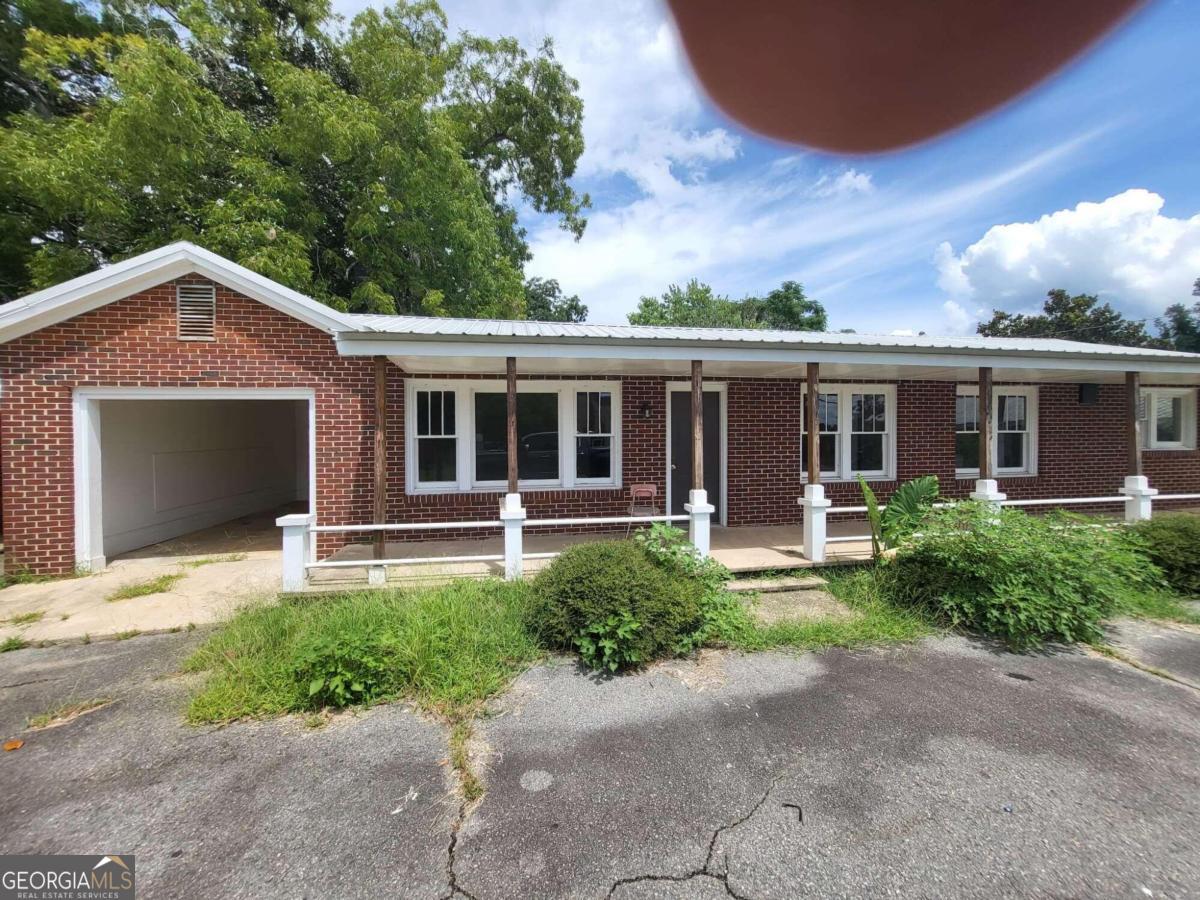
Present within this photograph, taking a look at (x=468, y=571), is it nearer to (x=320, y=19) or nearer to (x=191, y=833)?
(x=191, y=833)

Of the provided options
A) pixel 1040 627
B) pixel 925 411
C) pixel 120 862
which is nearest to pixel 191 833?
pixel 120 862

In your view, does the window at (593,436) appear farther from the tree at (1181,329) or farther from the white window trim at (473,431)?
the tree at (1181,329)

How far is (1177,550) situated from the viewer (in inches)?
224

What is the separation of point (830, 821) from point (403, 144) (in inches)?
592

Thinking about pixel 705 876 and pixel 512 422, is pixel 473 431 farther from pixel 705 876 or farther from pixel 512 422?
pixel 705 876

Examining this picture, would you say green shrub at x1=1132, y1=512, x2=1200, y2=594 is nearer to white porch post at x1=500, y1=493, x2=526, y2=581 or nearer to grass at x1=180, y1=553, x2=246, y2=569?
white porch post at x1=500, y1=493, x2=526, y2=581

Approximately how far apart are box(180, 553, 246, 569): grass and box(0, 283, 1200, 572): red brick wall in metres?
1.28

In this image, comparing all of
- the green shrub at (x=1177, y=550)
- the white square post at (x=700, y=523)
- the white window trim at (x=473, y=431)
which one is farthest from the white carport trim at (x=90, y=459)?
the green shrub at (x=1177, y=550)

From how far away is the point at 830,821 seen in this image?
2434mm

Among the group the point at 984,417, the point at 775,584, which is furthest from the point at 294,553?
the point at 984,417

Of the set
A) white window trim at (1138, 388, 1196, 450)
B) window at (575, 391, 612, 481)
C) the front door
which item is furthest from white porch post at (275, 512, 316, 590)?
white window trim at (1138, 388, 1196, 450)

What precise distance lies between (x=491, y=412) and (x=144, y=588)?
4.68 m

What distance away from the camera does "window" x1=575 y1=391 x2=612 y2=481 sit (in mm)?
7996

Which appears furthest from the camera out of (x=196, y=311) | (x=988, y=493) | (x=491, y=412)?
(x=491, y=412)
